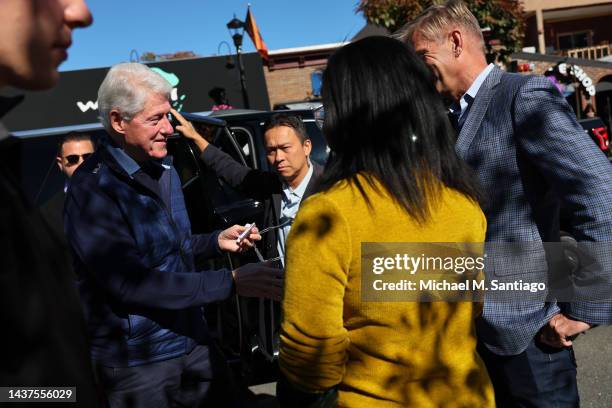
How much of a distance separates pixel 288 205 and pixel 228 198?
0.74 meters

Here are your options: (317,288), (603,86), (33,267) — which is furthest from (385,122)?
(603,86)

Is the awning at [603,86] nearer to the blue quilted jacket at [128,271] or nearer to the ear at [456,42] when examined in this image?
the ear at [456,42]

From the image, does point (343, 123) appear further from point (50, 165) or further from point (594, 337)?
point (594, 337)

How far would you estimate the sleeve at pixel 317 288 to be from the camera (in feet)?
4.52

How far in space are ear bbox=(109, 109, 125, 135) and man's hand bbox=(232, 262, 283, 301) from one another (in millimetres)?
776

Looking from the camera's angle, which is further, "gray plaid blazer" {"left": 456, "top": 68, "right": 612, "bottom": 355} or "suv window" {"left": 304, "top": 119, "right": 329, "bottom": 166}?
"suv window" {"left": 304, "top": 119, "right": 329, "bottom": 166}

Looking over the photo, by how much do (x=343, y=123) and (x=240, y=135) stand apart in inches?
148

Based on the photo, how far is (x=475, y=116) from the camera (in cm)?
206

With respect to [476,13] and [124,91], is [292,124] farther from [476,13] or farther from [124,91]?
[476,13]

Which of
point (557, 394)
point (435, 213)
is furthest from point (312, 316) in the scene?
point (557, 394)

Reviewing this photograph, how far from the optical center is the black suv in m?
3.68

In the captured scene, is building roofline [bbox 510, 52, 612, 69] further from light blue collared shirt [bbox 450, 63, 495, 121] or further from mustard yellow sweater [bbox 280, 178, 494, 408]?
mustard yellow sweater [bbox 280, 178, 494, 408]

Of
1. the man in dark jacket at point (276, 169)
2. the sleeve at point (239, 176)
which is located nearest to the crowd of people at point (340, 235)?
the man in dark jacket at point (276, 169)

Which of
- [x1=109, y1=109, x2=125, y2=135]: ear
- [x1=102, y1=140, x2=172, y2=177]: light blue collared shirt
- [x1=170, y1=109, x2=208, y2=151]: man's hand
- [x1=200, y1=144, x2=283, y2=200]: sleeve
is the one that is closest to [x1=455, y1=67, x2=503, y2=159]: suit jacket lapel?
[x1=102, y1=140, x2=172, y2=177]: light blue collared shirt
